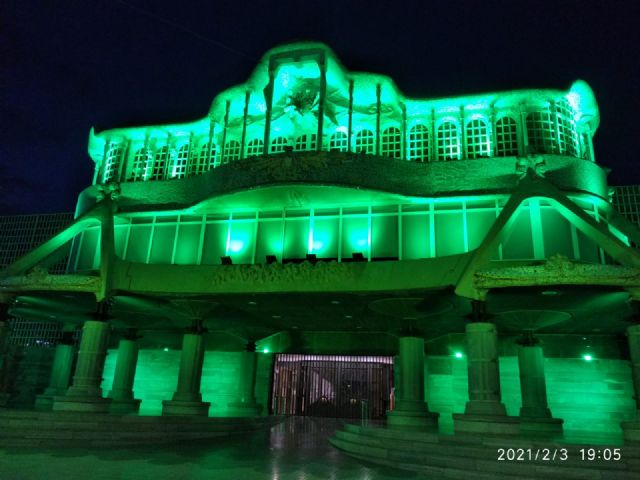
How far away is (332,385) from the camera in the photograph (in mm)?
30797

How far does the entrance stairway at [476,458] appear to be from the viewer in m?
11.1

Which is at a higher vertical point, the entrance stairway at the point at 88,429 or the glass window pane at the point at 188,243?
the glass window pane at the point at 188,243

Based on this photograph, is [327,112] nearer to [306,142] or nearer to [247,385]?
[306,142]

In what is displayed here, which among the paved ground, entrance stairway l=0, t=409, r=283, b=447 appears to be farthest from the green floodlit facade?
the paved ground

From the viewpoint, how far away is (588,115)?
24.8m

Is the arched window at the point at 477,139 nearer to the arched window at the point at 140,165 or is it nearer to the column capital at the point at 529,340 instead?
the column capital at the point at 529,340

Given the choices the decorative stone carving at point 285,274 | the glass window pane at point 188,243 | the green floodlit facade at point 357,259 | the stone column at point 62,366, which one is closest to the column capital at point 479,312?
the green floodlit facade at point 357,259

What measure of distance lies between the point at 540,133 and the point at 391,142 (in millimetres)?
7566

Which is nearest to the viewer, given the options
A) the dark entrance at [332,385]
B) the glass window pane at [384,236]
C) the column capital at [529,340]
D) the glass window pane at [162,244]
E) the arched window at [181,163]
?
the glass window pane at [384,236]

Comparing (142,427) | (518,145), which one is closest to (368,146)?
(518,145)

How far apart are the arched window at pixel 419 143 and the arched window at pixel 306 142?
554 centimetres

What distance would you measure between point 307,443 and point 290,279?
6.05m

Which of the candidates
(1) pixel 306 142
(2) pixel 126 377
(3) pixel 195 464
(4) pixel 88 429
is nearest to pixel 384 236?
(1) pixel 306 142

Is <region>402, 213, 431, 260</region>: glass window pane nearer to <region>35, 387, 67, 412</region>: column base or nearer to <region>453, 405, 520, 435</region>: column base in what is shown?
<region>453, 405, 520, 435</region>: column base
